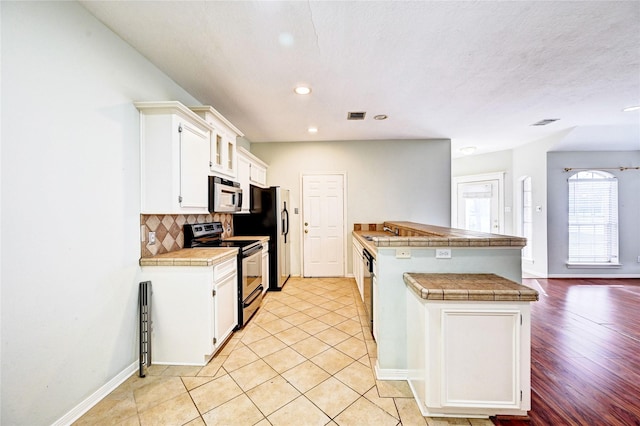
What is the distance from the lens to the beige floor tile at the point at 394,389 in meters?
1.70

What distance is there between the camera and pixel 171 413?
5.11 feet

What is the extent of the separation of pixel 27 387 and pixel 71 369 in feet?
0.72

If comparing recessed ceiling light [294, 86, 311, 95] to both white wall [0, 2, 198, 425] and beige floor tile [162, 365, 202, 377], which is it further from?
beige floor tile [162, 365, 202, 377]

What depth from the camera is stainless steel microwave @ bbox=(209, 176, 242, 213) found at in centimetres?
260

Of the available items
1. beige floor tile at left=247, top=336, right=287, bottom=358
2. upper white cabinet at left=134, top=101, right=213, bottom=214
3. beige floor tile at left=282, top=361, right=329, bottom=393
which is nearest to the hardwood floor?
beige floor tile at left=282, top=361, right=329, bottom=393

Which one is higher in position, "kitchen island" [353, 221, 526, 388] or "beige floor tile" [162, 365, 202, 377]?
"kitchen island" [353, 221, 526, 388]

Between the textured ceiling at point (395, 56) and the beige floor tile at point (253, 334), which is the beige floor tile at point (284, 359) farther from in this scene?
the textured ceiling at point (395, 56)

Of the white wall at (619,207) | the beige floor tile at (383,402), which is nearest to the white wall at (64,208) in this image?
the beige floor tile at (383,402)

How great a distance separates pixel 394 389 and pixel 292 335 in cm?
111

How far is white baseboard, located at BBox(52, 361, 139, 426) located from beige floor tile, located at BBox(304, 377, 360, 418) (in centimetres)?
137

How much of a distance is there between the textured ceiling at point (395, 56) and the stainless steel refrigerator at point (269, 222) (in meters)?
1.11

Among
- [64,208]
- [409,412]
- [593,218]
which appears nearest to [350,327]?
[409,412]

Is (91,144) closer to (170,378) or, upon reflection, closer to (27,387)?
(27,387)

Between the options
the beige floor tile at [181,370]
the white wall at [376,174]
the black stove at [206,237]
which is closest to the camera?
the beige floor tile at [181,370]
